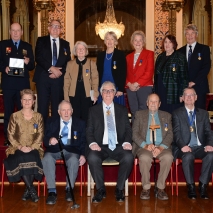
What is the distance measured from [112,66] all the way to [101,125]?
3.09 ft

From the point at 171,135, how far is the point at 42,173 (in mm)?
1612

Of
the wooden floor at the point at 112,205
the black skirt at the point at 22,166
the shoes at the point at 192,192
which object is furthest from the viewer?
the shoes at the point at 192,192

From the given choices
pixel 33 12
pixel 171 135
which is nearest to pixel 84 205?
pixel 171 135

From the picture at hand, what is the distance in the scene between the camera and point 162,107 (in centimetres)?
652

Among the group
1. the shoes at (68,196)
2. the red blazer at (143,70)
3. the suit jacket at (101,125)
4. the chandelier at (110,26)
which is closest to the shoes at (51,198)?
the shoes at (68,196)

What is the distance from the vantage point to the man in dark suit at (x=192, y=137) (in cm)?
561

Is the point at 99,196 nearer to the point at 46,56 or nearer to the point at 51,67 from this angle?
the point at 51,67

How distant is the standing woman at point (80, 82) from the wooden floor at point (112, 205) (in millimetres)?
1263

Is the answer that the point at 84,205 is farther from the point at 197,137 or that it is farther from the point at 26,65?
the point at 26,65

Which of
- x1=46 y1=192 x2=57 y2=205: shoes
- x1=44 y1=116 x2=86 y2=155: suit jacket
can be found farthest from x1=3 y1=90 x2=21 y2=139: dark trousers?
x1=46 y1=192 x2=57 y2=205: shoes

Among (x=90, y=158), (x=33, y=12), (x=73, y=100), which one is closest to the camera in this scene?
(x=90, y=158)

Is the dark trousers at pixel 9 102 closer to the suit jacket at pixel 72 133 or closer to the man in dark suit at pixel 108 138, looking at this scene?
the suit jacket at pixel 72 133

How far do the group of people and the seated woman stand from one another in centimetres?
1

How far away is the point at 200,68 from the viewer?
646 cm
